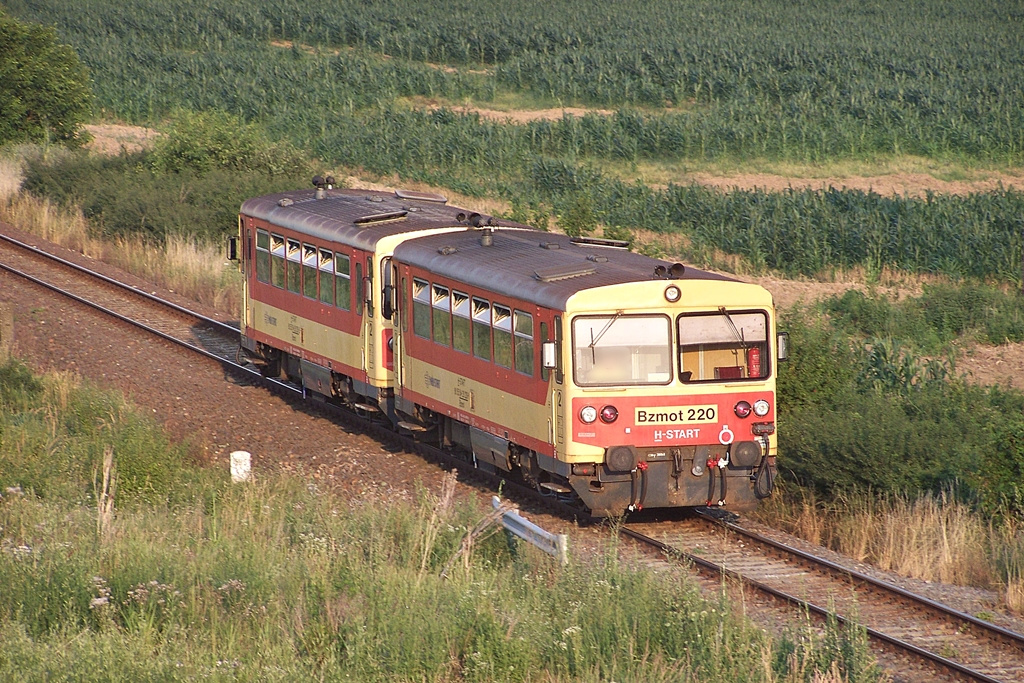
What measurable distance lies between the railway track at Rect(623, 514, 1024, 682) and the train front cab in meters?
0.46

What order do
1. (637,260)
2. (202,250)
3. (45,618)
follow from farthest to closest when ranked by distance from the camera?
(202,250) → (637,260) → (45,618)

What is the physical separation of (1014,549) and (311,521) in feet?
20.4

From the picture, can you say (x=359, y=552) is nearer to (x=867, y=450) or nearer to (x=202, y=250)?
(x=867, y=450)

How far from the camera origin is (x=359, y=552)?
34.4 ft

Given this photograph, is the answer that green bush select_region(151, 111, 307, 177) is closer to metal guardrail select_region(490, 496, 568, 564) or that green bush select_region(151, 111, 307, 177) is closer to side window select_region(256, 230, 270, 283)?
side window select_region(256, 230, 270, 283)

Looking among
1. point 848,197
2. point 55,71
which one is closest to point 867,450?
point 848,197

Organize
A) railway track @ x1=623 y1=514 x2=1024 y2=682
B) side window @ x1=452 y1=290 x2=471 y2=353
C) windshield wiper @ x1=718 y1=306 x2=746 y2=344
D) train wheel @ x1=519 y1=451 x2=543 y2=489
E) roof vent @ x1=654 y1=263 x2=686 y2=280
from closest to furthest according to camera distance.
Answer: railway track @ x1=623 y1=514 x2=1024 y2=682
roof vent @ x1=654 y1=263 x2=686 y2=280
windshield wiper @ x1=718 y1=306 x2=746 y2=344
train wheel @ x1=519 y1=451 x2=543 y2=489
side window @ x1=452 y1=290 x2=471 y2=353

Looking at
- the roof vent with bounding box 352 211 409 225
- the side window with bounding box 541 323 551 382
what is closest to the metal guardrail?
the side window with bounding box 541 323 551 382

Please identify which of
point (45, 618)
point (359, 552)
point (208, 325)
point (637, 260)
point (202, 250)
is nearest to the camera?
point (45, 618)

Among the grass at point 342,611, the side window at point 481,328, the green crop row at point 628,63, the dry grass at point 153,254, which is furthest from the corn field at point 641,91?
the grass at point 342,611

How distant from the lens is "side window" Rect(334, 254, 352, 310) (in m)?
17.5

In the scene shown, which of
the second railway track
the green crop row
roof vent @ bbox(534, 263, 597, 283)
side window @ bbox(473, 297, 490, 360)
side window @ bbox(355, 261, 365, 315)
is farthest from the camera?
the green crop row

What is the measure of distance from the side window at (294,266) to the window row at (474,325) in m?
3.20

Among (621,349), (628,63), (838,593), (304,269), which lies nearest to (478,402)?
(621,349)
